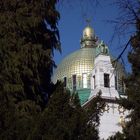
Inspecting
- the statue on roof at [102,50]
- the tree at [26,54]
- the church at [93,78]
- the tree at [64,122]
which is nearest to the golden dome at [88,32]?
the church at [93,78]

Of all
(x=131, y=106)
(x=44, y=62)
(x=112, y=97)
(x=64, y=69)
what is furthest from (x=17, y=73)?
(x=64, y=69)

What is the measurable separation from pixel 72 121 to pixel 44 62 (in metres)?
3.64

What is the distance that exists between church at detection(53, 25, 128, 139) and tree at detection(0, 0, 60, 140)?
3045 centimetres

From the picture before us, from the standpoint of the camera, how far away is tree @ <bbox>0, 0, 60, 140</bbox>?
39.9 feet

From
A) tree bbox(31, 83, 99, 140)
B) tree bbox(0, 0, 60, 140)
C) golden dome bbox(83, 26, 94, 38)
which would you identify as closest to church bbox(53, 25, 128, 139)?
golden dome bbox(83, 26, 94, 38)

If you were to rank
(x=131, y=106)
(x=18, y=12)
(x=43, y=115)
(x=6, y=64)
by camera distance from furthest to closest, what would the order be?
(x=131, y=106), (x=18, y=12), (x=6, y=64), (x=43, y=115)

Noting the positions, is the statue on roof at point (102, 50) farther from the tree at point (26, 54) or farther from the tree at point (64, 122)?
the tree at point (64, 122)

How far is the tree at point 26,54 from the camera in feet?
39.9

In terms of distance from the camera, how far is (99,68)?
2101 inches

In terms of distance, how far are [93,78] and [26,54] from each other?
43117 millimetres

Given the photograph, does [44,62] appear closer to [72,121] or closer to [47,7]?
[47,7]

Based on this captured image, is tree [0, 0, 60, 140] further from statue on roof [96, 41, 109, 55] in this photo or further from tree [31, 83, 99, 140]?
statue on roof [96, 41, 109, 55]

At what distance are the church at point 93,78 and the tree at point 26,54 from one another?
99.9ft

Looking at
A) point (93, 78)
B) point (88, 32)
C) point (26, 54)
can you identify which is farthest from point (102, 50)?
point (26, 54)
